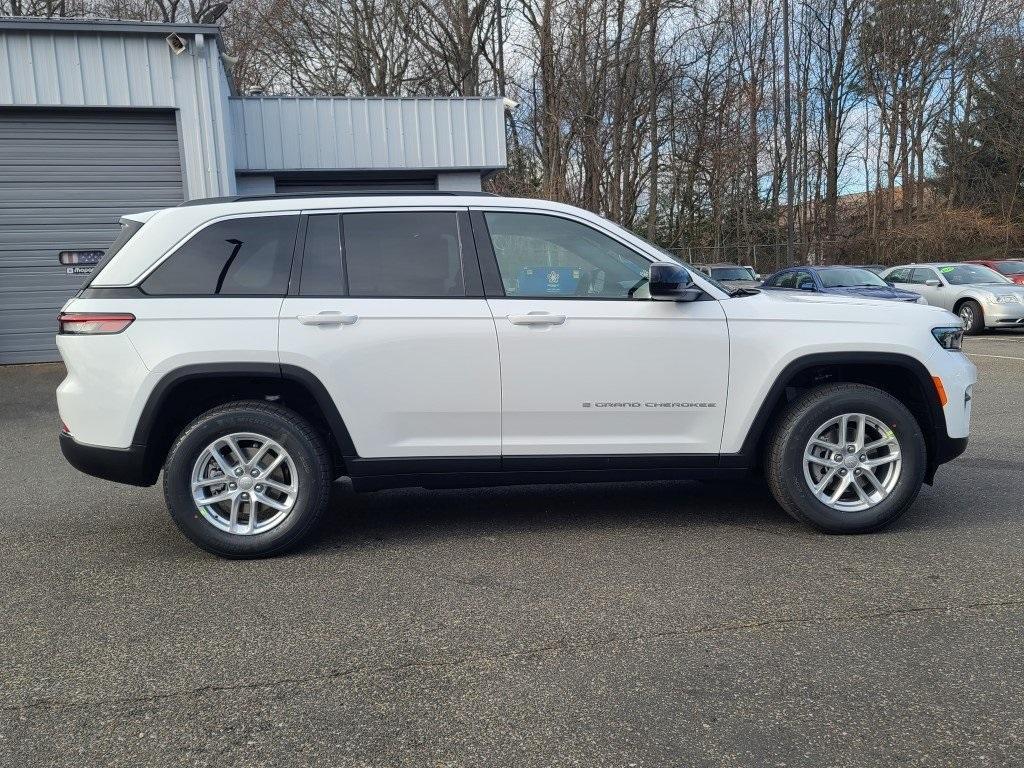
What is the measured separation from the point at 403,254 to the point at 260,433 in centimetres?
120

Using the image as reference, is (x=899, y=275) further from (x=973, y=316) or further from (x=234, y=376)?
(x=234, y=376)

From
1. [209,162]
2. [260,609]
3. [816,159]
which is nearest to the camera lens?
[260,609]

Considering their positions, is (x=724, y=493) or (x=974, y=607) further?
(x=724, y=493)

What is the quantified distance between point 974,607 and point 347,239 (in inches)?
136

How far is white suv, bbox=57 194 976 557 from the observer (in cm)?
436

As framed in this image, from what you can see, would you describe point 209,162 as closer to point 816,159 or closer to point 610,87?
point 610,87

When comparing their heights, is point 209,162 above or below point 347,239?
above

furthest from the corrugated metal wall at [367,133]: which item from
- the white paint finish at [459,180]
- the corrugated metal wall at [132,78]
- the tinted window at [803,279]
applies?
the tinted window at [803,279]

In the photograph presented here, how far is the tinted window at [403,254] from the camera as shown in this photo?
14.8 feet

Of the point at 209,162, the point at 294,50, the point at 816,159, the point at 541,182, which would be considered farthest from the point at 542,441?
the point at 816,159

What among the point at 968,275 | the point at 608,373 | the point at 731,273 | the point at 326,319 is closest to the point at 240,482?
the point at 326,319

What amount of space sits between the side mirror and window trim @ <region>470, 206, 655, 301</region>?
152 mm

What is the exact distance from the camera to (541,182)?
30484mm

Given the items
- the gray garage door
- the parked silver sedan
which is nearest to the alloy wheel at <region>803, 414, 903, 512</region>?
the gray garage door
